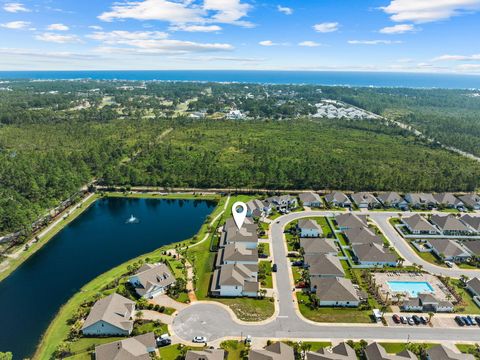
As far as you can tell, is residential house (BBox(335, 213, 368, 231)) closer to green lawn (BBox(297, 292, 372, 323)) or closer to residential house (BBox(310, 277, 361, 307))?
residential house (BBox(310, 277, 361, 307))

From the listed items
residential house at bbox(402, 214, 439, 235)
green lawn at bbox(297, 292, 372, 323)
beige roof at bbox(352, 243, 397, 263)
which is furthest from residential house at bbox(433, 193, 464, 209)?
green lawn at bbox(297, 292, 372, 323)

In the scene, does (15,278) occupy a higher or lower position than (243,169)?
lower

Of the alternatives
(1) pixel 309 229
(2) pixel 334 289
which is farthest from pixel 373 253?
(2) pixel 334 289

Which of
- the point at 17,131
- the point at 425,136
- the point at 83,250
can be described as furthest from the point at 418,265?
the point at 17,131

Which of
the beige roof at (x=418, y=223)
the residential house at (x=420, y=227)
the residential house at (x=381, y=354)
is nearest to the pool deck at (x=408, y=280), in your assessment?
the residential house at (x=381, y=354)

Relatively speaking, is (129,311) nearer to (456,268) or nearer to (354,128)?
(456,268)

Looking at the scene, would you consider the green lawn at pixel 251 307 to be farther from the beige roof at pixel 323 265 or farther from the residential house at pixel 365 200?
the residential house at pixel 365 200
